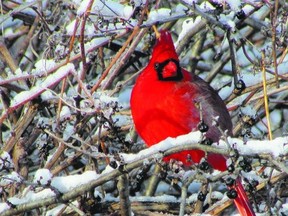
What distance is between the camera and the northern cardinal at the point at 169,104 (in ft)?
11.3

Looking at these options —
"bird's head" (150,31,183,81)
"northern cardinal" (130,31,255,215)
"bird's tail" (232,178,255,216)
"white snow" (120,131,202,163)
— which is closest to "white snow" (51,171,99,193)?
"white snow" (120,131,202,163)

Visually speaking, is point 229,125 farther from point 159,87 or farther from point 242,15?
point 242,15

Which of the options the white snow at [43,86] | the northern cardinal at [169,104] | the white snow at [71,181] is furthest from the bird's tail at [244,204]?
the white snow at [43,86]

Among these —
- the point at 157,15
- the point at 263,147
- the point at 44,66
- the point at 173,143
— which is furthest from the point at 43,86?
the point at 263,147

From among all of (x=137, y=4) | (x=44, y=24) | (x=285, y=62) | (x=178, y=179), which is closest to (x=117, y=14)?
(x=137, y=4)

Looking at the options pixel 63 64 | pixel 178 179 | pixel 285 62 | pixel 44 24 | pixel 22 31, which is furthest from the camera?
pixel 22 31

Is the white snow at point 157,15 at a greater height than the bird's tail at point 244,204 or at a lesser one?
greater

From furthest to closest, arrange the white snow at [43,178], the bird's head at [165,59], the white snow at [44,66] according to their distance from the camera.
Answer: the bird's head at [165,59] → the white snow at [44,66] → the white snow at [43,178]

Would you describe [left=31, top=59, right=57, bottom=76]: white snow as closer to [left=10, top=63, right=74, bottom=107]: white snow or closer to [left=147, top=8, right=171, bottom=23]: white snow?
[left=10, top=63, right=74, bottom=107]: white snow

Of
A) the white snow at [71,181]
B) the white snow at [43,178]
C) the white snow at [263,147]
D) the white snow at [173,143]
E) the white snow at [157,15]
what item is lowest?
the white snow at [71,181]

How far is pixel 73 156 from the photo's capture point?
3.23 meters

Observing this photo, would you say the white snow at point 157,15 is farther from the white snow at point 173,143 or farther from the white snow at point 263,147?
the white snow at point 263,147

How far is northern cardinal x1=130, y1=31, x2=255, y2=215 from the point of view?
3.44 meters

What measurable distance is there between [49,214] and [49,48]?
682 millimetres
